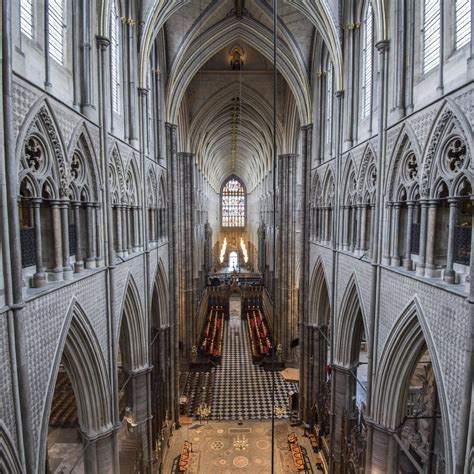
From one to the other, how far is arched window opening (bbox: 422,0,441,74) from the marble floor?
13498mm

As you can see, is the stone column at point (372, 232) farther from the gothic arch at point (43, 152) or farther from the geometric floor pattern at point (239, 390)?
the geometric floor pattern at point (239, 390)

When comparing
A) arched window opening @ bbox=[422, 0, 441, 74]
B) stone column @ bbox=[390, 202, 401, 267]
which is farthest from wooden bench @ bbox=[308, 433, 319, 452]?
arched window opening @ bbox=[422, 0, 441, 74]

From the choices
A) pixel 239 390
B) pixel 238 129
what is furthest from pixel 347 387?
pixel 238 129

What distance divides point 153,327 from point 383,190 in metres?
10.6

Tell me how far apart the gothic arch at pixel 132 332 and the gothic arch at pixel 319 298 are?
7149mm

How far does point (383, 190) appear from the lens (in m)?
8.81

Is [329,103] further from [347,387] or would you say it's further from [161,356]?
[161,356]

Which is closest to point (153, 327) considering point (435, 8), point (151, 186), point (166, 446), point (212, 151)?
point (166, 446)

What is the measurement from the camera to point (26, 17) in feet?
19.6

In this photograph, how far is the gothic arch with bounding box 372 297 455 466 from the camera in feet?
24.8

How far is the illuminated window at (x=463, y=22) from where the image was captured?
19.8ft

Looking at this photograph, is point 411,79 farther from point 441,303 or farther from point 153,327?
point 153,327

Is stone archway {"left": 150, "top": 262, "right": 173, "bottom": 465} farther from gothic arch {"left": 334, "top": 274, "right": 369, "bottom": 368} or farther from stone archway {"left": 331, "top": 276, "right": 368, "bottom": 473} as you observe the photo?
gothic arch {"left": 334, "top": 274, "right": 369, "bottom": 368}

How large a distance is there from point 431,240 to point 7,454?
748cm
